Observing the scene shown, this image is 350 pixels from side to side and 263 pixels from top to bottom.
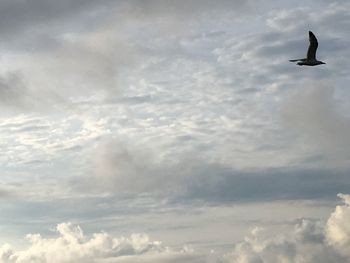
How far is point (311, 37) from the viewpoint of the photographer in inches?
4328

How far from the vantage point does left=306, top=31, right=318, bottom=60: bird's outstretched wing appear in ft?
361

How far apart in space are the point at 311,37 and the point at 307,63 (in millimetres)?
5841

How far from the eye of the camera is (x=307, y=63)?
110562mm

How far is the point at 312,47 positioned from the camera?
363 ft

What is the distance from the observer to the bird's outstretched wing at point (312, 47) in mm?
109925
